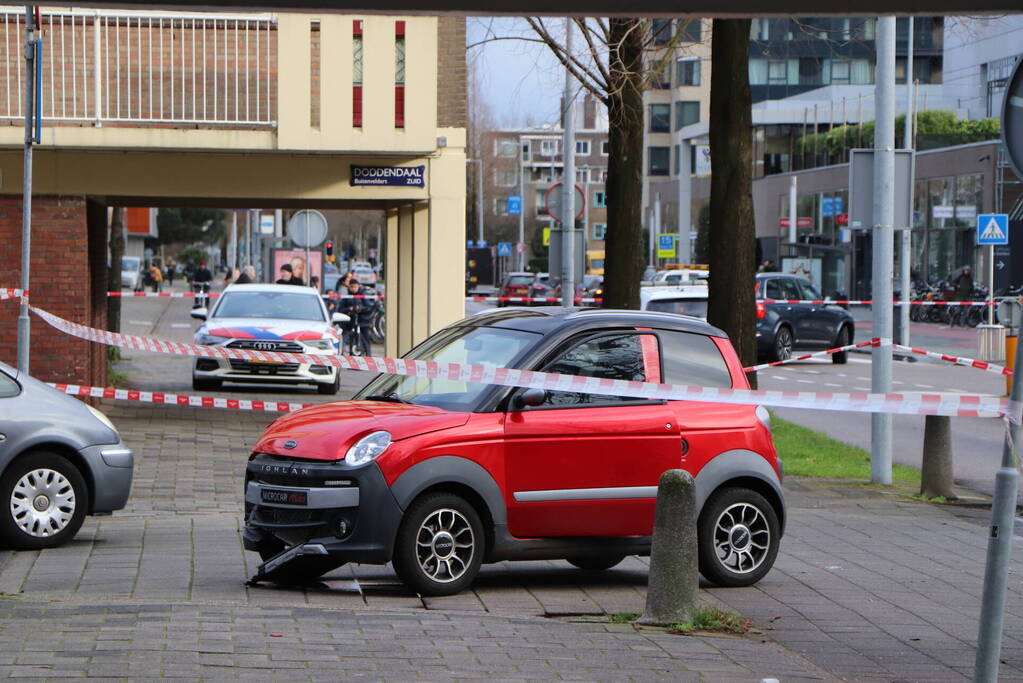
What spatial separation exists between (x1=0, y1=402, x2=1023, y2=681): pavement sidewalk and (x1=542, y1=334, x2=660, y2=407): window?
1150 millimetres

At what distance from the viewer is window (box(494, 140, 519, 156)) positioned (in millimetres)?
117000

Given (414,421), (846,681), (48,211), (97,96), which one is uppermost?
(97,96)

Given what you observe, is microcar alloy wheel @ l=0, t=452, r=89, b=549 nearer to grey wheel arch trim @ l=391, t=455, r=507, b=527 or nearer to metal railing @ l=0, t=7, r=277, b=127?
Answer: grey wheel arch trim @ l=391, t=455, r=507, b=527

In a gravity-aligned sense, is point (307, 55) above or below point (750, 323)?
above

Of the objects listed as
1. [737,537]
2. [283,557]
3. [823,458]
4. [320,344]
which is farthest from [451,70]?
[283,557]

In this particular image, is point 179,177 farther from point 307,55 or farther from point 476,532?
point 476,532

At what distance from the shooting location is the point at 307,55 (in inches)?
723

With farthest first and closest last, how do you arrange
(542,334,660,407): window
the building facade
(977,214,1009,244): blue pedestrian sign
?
A: the building facade → (977,214,1009,244): blue pedestrian sign → (542,334,660,407): window

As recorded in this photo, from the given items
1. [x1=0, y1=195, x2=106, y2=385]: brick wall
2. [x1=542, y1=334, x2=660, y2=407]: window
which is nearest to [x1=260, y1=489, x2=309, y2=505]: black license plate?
[x1=542, y1=334, x2=660, y2=407]: window

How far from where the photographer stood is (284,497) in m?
8.04

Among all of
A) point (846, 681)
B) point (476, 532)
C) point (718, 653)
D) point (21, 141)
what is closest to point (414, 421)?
point (476, 532)

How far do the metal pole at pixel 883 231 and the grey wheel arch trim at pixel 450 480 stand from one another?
689 cm

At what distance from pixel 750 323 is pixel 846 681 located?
10107mm

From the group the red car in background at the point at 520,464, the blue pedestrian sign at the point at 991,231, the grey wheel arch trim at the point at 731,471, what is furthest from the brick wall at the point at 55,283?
the blue pedestrian sign at the point at 991,231
